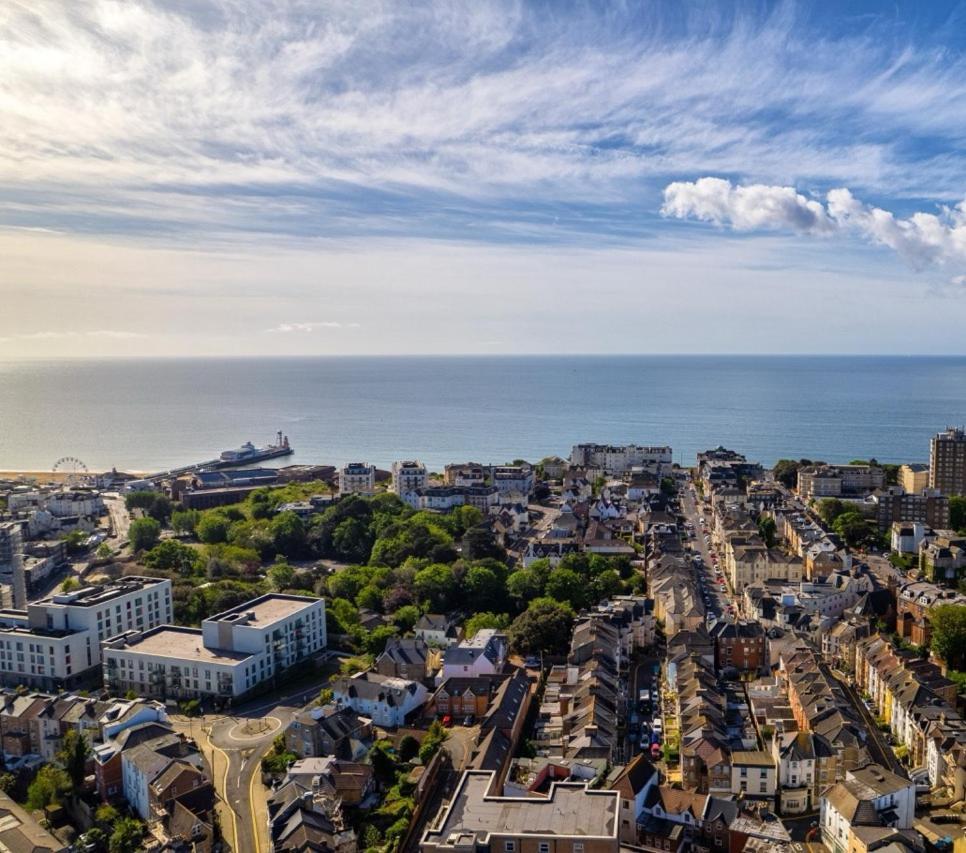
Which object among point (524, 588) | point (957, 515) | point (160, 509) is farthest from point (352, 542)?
point (957, 515)

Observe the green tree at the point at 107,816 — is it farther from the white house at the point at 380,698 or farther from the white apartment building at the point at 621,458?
the white apartment building at the point at 621,458

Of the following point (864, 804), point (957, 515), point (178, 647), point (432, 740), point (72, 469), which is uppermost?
point (72, 469)

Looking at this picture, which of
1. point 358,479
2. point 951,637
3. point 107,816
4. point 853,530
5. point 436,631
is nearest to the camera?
point 107,816

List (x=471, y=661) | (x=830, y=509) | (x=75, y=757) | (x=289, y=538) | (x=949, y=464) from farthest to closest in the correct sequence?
(x=949, y=464) → (x=830, y=509) → (x=289, y=538) → (x=471, y=661) → (x=75, y=757)

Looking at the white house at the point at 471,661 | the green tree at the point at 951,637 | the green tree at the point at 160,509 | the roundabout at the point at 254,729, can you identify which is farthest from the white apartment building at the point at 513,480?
the roundabout at the point at 254,729

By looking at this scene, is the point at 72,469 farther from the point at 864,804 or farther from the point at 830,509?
the point at 864,804

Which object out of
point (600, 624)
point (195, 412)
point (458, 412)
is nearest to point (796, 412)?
point (458, 412)
